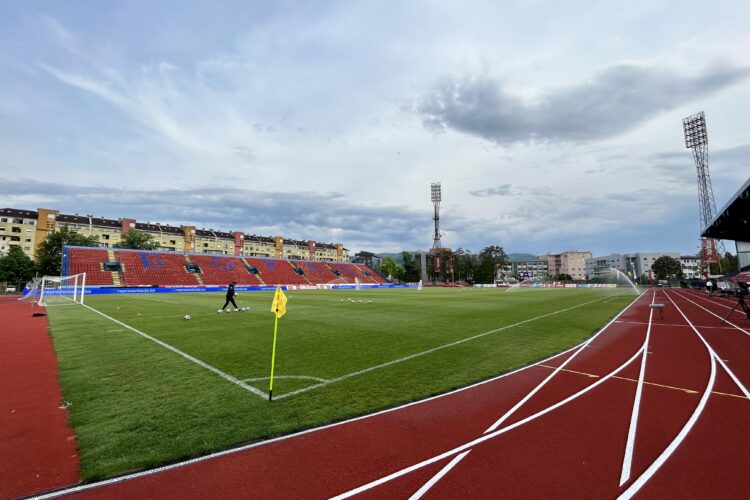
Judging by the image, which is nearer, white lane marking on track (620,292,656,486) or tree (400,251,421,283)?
white lane marking on track (620,292,656,486)

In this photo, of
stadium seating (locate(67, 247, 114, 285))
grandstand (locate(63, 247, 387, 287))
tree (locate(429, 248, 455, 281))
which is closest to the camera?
stadium seating (locate(67, 247, 114, 285))

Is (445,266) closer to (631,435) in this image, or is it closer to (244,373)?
(244,373)

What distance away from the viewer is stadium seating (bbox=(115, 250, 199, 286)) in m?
56.0

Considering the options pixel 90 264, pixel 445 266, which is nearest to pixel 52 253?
pixel 90 264

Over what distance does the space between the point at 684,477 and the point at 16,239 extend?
12199cm

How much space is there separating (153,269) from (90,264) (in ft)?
28.1

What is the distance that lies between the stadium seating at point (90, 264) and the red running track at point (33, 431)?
172ft

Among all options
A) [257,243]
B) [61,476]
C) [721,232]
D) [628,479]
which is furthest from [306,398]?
[257,243]

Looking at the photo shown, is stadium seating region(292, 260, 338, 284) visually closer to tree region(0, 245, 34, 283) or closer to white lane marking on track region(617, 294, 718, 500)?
tree region(0, 245, 34, 283)

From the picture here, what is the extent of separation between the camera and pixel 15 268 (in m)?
66.8

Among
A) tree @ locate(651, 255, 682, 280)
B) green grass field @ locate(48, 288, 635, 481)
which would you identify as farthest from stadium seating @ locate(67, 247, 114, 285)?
tree @ locate(651, 255, 682, 280)

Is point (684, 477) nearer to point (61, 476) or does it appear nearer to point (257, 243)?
point (61, 476)

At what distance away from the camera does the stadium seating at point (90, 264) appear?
51.6 meters

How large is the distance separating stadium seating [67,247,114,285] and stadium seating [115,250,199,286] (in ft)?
7.99
